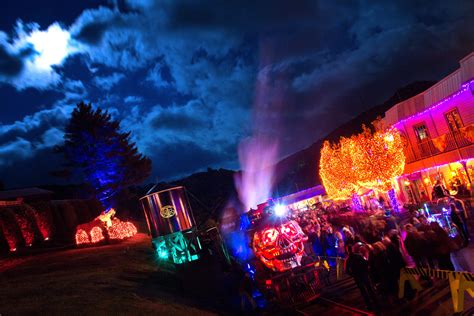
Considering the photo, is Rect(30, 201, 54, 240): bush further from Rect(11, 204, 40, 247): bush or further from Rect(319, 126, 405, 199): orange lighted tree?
Rect(319, 126, 405, 199): orange lighted tree

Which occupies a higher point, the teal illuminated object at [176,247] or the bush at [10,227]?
the bush at [10,227]

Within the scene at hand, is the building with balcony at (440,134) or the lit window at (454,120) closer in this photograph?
the building with balcony at (440,134)

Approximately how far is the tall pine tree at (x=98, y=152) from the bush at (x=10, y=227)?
16.6m

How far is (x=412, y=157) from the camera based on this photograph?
87.4ft

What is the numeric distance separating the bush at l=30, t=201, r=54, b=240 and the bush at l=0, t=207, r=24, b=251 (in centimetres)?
204

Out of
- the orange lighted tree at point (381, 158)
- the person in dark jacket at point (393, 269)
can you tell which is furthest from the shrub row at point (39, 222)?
the orange lighted tree at point (381, 158)

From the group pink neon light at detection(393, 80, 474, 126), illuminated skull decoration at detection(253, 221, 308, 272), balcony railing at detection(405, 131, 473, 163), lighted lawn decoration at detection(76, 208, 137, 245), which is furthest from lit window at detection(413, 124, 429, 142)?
lighted lawn decoration at detection(76, 208, 137, 245)

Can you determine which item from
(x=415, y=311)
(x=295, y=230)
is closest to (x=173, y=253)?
(x=295, y=230)

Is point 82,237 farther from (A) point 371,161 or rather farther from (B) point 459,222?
(B) point 459,222

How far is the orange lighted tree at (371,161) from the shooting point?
2398 cm

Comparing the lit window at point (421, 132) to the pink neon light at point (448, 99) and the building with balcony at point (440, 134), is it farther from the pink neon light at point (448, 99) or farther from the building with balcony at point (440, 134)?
the pink neon light at point (448, 99)

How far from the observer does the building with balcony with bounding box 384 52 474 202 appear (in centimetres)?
2044

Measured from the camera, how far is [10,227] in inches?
807

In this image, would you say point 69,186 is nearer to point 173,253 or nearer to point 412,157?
point 173,253
